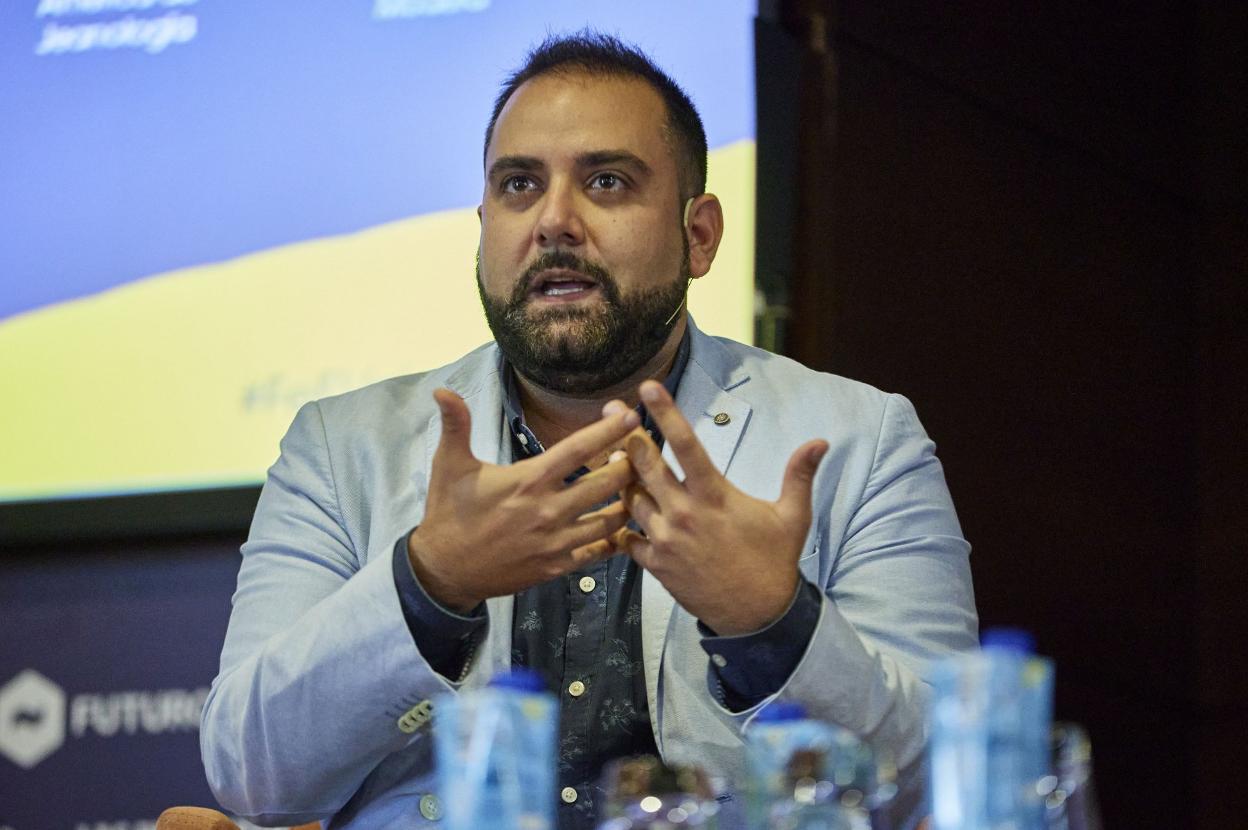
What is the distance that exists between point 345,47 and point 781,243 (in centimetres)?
100

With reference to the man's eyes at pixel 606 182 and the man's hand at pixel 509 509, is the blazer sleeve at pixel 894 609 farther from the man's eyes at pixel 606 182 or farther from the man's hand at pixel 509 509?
the man's eyes at pixel 606 182

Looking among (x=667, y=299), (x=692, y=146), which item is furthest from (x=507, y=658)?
(x=692, y=146)

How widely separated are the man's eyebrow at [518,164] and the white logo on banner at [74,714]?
4.85 feet

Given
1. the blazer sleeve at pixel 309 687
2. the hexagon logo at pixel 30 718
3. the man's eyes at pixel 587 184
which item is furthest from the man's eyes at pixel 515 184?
the hexagon logo at pixel 30 718

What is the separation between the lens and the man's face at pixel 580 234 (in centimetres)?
213

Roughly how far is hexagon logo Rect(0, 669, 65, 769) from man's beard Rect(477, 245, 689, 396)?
60.7 inches

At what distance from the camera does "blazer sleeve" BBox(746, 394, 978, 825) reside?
1638 mm

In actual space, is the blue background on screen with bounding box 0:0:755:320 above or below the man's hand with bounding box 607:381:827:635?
above

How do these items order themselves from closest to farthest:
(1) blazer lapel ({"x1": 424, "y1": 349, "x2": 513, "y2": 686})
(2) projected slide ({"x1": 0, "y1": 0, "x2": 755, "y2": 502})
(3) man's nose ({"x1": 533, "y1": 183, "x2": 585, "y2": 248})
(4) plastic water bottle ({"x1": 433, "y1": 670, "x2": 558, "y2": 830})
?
(4) plastic water bottle ({"x1": 433, "y1": 670, "x2": 558, "y2": 830}), (1) blazer lapel ({"x1": 424, "y1": 349, "x2": 513, "y2": 686}), (3) man's nose ({"x1": 533, "y1": 183, "x2": 585, "y2": 248}), (2) projected slide ({"x1": 0, "y1": 0, "x2": 755, "y2": 502})

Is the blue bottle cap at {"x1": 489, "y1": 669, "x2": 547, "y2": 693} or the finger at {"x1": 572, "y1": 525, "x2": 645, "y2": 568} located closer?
the blue bottle cap at {"x1": 489, "y1": 669, "x2": 547, "y2": 693}

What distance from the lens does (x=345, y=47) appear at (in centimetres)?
316

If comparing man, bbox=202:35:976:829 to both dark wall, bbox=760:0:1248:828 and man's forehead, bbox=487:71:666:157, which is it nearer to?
man's forehead, bbox=487:71:666:157

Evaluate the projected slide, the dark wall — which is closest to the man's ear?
the projected slide

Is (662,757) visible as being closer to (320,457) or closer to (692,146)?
(320,457)
